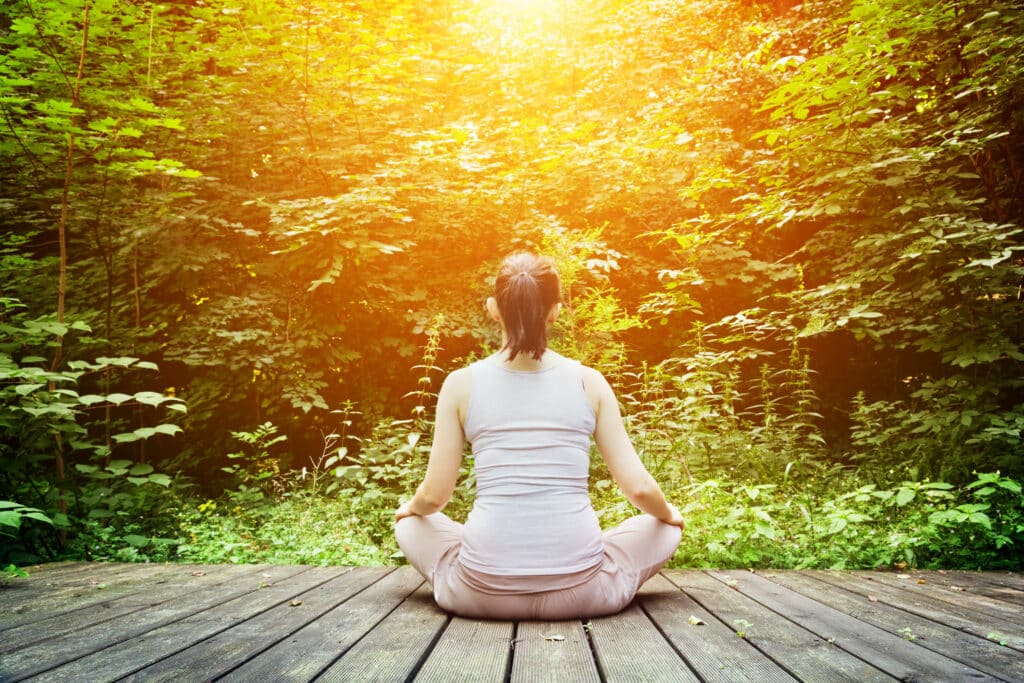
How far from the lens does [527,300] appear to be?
2316 mm

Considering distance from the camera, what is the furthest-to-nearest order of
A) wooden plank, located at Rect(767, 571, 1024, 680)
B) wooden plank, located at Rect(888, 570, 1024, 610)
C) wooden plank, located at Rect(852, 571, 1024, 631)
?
wooden plank, located at Rect(888, 570, 1024, 610) → wooden plank, located at Rect(852, 571, 1024, 631) → wooden plank, located at Rect(767, 571, 1024, 680)

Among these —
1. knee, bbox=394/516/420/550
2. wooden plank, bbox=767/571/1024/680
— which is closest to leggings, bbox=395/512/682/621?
knee, bbox=394/516/420/550

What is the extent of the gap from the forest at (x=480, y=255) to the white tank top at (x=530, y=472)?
157 centimetres

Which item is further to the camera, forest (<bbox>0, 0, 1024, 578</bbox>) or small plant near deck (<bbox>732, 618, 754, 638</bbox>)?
forest (<bbox>0, 0, 1024, 578</bbox>)

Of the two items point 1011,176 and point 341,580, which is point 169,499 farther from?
point 1011,176

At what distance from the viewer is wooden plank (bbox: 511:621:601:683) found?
179 centimetres

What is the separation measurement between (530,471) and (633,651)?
2.27ft

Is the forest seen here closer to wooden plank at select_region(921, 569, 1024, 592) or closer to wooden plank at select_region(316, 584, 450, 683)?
wooden plank at select_region(921, 569, 1024, 592)

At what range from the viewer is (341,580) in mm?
3225

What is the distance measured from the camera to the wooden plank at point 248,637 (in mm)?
1846

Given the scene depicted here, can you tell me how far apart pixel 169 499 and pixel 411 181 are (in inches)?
159

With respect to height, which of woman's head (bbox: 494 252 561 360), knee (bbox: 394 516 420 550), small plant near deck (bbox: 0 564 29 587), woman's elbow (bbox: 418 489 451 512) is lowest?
small plant near deck (bbox: 0 564 29 587)

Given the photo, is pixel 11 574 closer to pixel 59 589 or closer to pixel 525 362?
pixel 59 589

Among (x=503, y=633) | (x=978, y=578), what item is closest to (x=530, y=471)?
(x=503, y=633)
